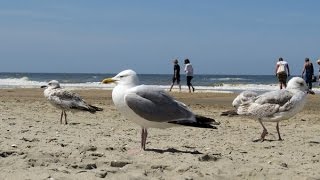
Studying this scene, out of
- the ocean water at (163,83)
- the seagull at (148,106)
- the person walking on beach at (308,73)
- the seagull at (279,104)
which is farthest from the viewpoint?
the ocean water at (163,83)

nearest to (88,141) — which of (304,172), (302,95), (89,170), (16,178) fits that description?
(89,170)

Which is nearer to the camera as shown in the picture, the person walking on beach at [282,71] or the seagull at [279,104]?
the seagull at [279,104]

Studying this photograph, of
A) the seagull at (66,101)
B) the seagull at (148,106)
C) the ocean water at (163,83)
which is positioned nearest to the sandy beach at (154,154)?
the seagull at (148,106)

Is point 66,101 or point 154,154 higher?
point 66,101

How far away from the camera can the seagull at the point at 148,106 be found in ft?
22.8

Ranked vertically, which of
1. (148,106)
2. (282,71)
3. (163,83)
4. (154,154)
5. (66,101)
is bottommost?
(163,83)

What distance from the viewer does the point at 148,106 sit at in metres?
6.99

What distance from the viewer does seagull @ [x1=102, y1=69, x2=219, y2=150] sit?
273 inches

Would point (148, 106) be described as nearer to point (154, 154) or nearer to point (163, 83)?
point (154, 154)

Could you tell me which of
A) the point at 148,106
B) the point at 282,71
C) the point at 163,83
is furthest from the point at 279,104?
the point at 163,83

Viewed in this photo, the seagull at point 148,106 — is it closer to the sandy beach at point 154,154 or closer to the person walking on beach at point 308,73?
the sandy beach at point 154,154

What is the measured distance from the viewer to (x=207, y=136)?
377 inches

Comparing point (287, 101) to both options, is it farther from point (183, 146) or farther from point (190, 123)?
point (190, 123)

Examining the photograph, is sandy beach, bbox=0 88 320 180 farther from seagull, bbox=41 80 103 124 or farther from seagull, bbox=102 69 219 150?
seagull, bbox=41 80 103 124
